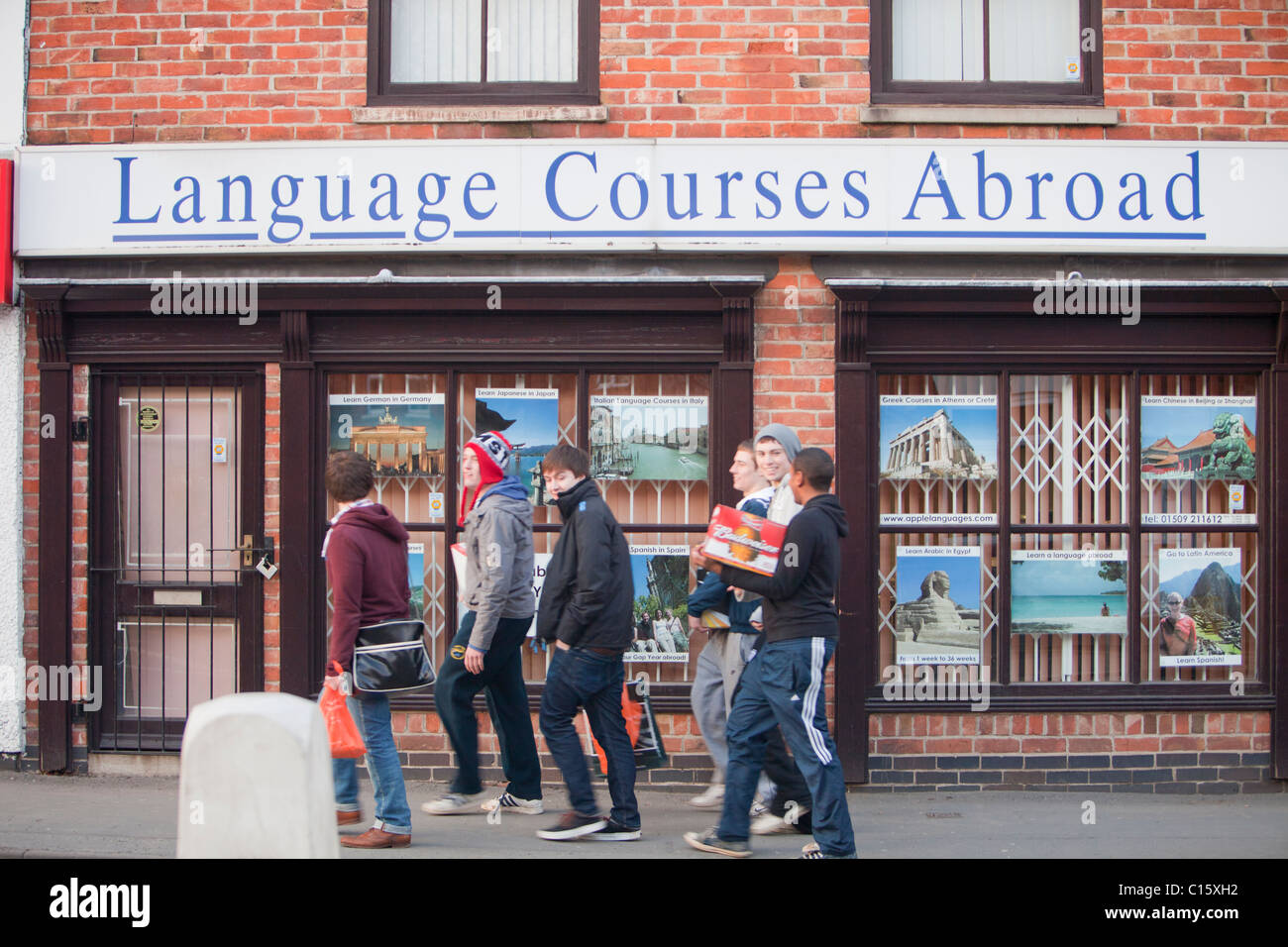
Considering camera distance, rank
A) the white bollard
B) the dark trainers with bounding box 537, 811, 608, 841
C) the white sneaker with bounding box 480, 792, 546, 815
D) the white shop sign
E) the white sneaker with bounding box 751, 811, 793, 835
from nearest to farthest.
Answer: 1. the white bollard
2. the dark trainers with bounding box 537, 811, 608, 841
3. the white sneaker with bounding box 751, 811, 793, 835
4. the white sneaker with bounding box 480, 792, 546, 815
5. the white shop sign

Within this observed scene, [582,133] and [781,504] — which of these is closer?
[781,504]

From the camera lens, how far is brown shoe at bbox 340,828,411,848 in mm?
5293

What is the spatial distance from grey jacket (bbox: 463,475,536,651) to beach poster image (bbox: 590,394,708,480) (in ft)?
4.28

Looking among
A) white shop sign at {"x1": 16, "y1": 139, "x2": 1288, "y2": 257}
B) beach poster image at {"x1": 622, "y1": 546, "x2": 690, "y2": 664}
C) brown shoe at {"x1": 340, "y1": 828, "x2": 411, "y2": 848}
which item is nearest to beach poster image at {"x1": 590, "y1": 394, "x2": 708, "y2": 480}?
beach poster image at {"x1": 622, "y1": 546, "x2": 690, "y2": 664}

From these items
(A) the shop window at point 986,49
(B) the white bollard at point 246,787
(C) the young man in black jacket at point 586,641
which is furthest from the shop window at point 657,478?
(B) the white bollard at point 246,787

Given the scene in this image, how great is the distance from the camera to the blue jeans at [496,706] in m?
5.70

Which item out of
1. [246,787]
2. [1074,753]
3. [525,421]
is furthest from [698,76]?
[246,787]

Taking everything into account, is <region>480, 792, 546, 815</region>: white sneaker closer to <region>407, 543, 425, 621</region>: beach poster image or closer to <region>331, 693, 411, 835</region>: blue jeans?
<region>331, 693, 411, 835</region>: blue jeans

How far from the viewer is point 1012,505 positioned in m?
6.96

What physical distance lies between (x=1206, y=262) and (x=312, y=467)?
5.37 meters

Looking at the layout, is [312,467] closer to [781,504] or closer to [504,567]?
[504,567]

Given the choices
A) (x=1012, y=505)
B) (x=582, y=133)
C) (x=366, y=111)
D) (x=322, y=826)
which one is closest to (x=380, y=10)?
(x=366, y=111)

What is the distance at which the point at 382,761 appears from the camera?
529cm

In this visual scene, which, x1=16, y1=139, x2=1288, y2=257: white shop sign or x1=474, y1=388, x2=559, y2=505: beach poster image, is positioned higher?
x1=16, y1=139, x2=1288, y2=257: white shop sign
